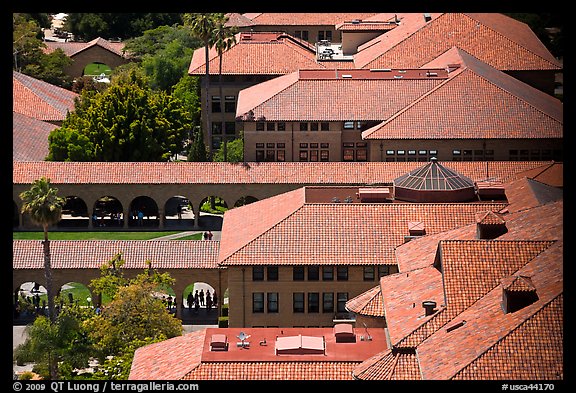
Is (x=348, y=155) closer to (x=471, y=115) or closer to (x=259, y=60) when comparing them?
(x=471, y=115)

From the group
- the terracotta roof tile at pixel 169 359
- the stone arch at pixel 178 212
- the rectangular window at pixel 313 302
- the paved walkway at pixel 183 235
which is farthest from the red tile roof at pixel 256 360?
the stone arch at pixel 178 212

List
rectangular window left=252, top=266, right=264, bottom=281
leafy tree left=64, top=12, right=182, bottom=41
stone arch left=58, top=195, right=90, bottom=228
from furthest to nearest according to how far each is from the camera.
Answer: leafy tree left=64, top=12, right=182, bottom=41 < stone arch left=58, top=195, right=90, bottom=228 < rectangular window left=252, top=266, right=264, bottom=281

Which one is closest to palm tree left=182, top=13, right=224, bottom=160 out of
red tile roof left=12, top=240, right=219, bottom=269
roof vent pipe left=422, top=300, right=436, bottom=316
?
red tile roof left=12, top=240, right=219, bottom=269

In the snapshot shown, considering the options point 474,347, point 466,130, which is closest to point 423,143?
point 466,130

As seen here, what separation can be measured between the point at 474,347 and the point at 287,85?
214ft

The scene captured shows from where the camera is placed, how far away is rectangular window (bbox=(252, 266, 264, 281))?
232 ft

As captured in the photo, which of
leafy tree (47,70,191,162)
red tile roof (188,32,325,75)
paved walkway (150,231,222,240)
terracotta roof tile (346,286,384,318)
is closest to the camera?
terracotta roof tile (346,286,384,318)

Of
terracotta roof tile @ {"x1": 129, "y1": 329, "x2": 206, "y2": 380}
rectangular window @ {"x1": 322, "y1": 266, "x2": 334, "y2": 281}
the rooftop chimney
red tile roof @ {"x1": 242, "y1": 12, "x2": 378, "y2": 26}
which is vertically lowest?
terracotta roof tile @ {"x1": 129, "y1": 329, "x2": 206, "y2": 380}

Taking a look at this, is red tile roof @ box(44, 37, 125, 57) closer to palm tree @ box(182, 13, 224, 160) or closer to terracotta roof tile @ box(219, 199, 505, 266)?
palm tree @ box(182, 13, 224, 160)

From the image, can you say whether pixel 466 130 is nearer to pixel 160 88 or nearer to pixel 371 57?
pixel 371 57

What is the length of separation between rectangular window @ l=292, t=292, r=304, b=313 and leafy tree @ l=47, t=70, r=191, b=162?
118ft

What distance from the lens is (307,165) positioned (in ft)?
319

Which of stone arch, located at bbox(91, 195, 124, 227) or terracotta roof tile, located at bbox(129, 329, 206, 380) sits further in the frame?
stone arch, located at bbox(91, 195, 124, 227)

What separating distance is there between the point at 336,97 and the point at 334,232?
3572cm
